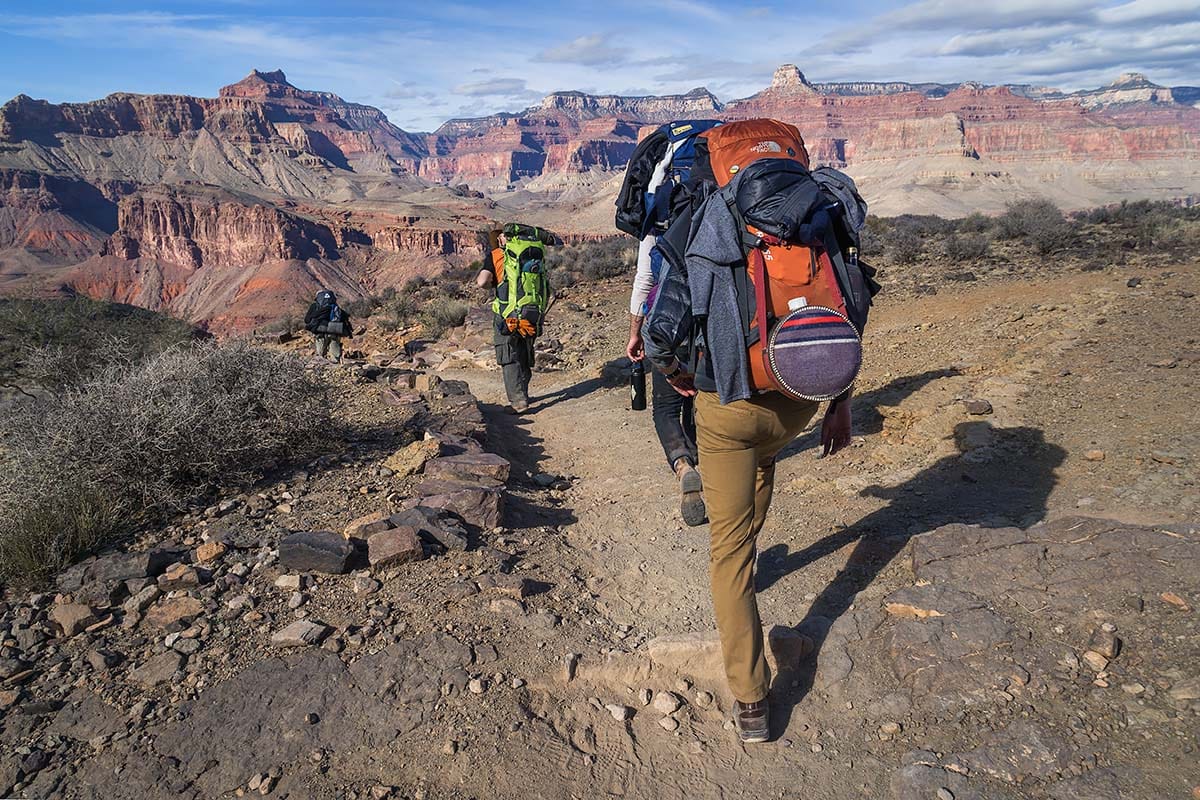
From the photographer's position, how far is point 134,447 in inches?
150

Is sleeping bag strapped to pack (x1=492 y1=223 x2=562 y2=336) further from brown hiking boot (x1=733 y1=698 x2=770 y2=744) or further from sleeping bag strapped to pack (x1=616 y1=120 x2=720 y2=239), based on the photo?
brown hiking boot (x1=733 y1=698 x2=770 y2=744)

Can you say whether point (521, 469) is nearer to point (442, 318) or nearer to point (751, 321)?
point (751, 321)

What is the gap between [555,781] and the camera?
2213 mm

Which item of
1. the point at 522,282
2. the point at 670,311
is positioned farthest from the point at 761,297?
the point at 522,282

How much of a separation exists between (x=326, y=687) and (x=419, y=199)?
108 meters

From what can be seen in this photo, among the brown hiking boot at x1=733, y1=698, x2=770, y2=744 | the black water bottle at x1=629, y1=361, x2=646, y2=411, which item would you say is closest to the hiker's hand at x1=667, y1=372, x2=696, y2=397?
the brown hiking boot at x1=733, y1=698, x2=770, y2=744

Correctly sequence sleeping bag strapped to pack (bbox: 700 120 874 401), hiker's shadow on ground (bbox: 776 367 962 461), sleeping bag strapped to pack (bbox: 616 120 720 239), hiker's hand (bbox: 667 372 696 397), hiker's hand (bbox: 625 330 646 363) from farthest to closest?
hiker's shadow on ground (bbox: 776 367 962 461) → hiker's hand (bbox: 625 330 646 363) → sleeping bag strapped to pack (bbox: 616 120 720 239) → hiker's hand (bbox: 667 372 696 397) → sleeping bag strapped to pack (bbox: 700 120 874 401)

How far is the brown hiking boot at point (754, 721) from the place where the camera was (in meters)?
2.37

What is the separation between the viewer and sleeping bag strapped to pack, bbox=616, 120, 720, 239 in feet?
10.6

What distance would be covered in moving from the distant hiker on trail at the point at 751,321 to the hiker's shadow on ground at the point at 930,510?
21.0 inches

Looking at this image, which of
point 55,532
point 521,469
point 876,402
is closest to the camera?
point 55,532

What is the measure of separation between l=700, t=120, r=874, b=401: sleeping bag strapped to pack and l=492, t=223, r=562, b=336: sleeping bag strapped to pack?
4311 millimetres

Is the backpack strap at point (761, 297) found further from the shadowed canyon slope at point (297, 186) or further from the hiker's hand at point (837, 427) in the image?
the shadowed canyon slope at point (297, 186)

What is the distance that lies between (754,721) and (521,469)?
3065mm
